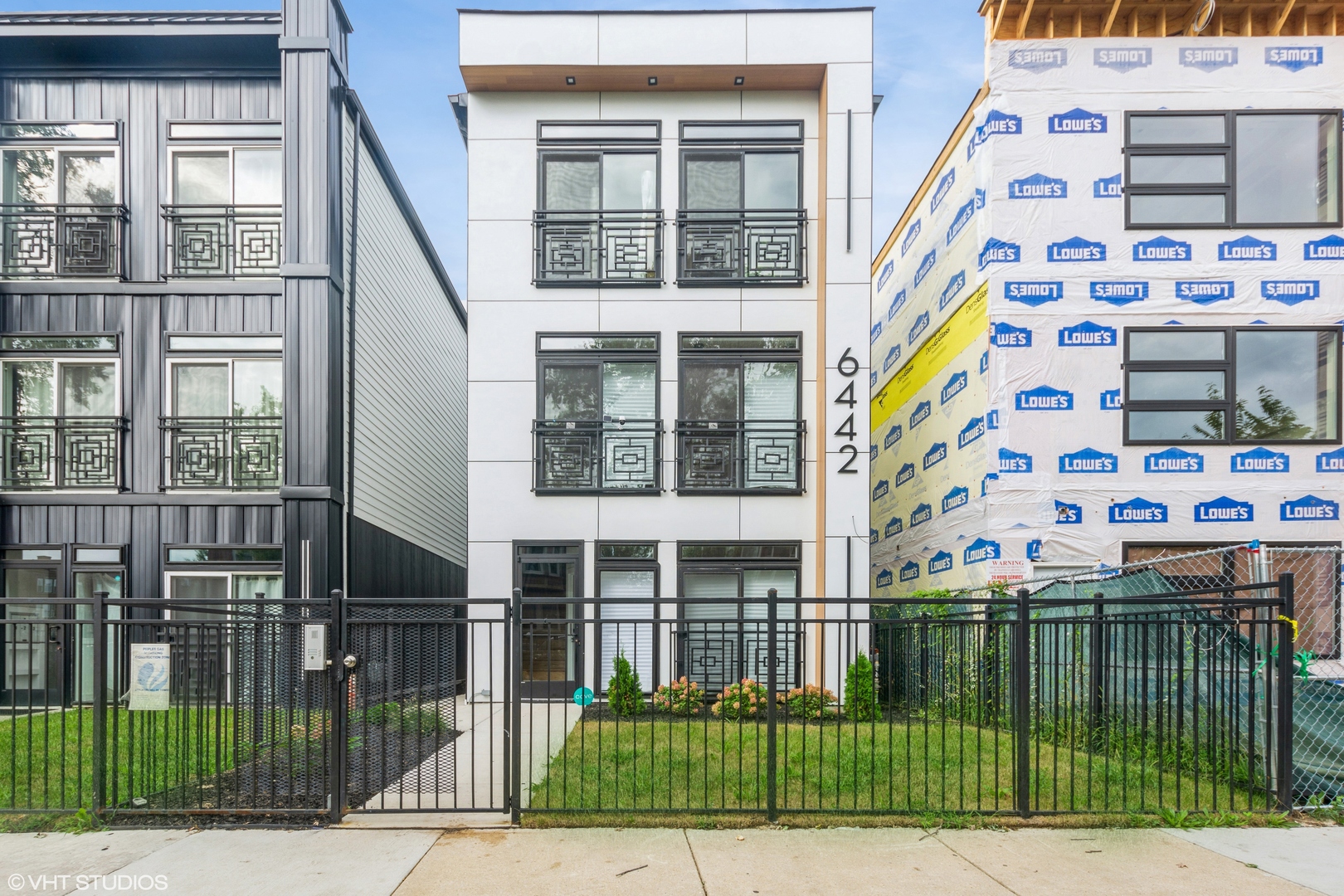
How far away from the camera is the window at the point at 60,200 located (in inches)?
518

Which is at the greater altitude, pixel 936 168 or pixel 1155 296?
pixel 936 168

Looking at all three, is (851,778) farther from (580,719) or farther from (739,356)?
(739,356)

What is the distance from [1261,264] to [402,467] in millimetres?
15018

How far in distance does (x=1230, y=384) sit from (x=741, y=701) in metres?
9.87

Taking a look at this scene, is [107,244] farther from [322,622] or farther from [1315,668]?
[1315,668]

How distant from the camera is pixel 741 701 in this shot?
266 inches

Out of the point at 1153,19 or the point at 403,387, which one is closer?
the point at 1153,19

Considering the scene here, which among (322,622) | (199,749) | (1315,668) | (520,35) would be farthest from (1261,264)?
(199,749)

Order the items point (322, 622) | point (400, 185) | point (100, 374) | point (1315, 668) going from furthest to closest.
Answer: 1. point (400, 185)
2. point (100, 374)
3. point (1315, 668)
4. point (322, 622)

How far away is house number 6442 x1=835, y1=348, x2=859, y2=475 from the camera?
1309 centimetres

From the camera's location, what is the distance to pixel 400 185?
16906 mm

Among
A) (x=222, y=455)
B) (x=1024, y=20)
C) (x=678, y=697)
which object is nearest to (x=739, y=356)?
(x=1024, y=20)

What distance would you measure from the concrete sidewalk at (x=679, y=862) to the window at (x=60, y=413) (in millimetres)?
8154

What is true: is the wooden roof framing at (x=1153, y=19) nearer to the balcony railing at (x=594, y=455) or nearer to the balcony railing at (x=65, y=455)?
the balcony railing at (x=594, y=455)
